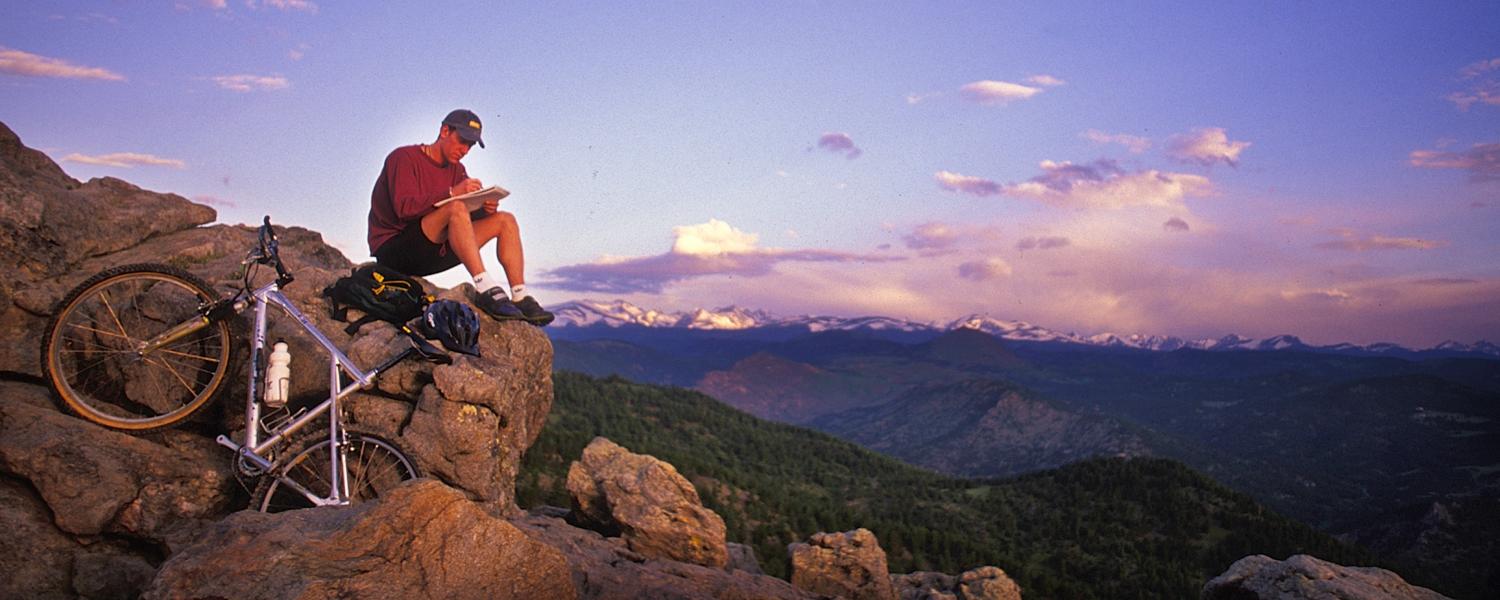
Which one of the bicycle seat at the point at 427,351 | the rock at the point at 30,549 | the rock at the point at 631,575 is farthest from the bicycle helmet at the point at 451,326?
the rock at the point at 30,549

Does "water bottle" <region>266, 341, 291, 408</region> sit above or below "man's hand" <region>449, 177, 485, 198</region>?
below

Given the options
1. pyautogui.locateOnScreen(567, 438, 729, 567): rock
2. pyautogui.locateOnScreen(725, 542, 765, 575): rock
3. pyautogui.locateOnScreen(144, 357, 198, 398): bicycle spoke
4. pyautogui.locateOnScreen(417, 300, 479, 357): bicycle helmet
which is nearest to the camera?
pyautogui.locateOnScreen(144, 357, 198, 398): bicycle spoke

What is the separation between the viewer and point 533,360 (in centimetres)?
1600

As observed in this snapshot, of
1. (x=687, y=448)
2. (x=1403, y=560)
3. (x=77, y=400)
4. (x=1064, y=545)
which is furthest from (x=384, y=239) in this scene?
(x=1403, y=560)

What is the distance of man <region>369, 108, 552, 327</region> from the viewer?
556 inches

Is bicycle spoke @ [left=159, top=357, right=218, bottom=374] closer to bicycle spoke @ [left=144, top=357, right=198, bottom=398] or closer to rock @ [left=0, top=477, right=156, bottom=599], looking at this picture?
bicycle spoke @ [left=144, top=357, right=198, bottom=398]

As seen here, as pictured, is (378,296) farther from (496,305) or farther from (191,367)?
(191,367)

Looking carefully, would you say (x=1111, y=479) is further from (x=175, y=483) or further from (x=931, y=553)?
(x=175, y=483)

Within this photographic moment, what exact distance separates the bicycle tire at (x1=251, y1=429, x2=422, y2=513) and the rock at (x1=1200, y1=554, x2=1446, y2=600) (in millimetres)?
15288

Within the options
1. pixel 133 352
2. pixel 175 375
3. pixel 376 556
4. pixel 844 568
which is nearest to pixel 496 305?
pixel 175 375

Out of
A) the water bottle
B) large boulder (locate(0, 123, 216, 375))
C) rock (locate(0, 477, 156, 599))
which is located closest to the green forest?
large boulder (locate(0, 123, 216, 375))

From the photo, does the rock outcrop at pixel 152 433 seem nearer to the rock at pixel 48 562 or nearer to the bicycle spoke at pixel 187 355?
the rock at pixel 48 562

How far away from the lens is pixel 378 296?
13.3 metres

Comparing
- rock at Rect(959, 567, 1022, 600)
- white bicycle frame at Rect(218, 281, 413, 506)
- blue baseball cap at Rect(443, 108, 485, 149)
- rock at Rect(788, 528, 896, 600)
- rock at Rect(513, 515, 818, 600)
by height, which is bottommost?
rock at Rect(959, 567, 1022, 600)
